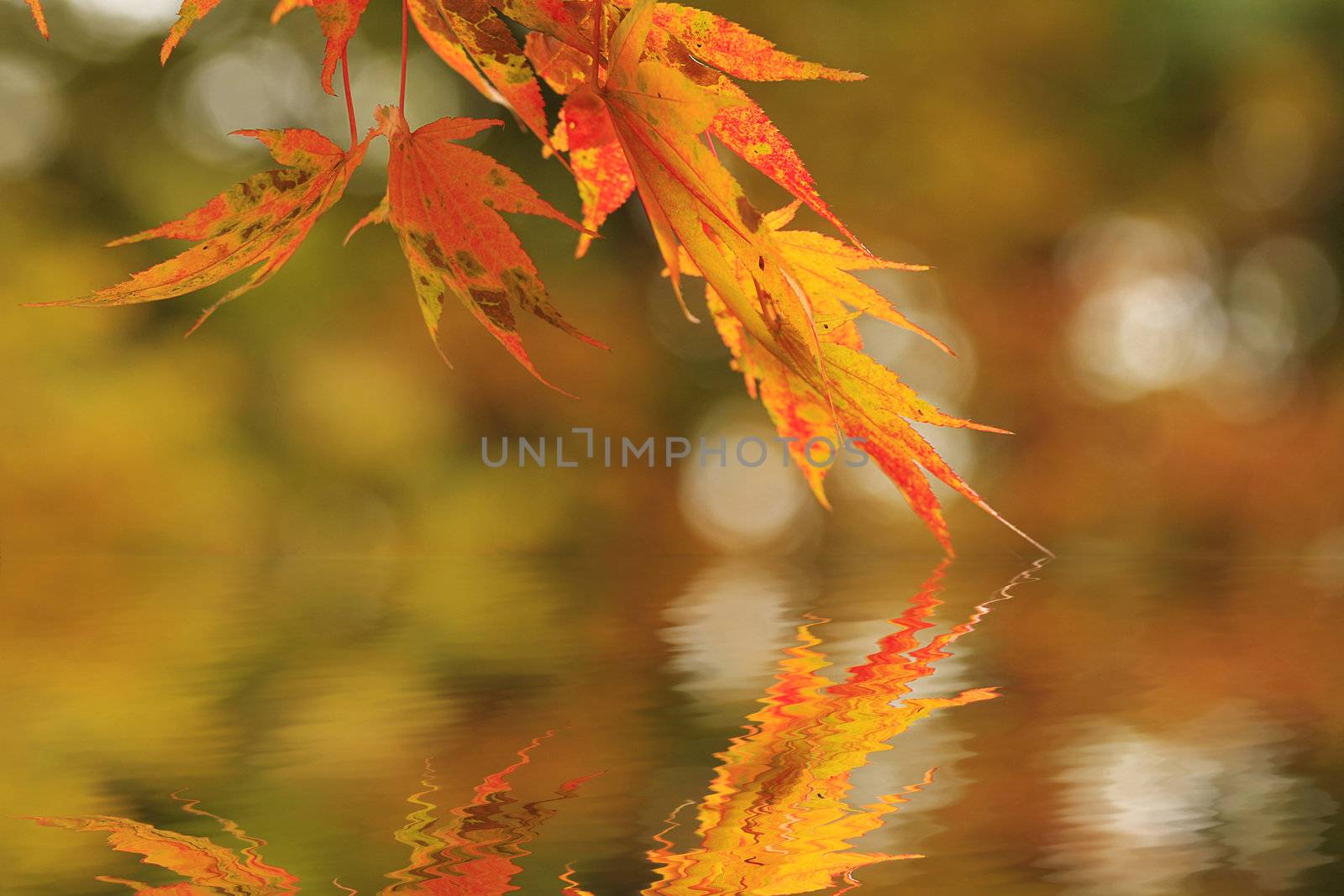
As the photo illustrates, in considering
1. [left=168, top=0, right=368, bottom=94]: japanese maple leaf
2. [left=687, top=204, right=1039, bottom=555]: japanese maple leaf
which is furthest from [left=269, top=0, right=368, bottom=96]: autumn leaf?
[left=687, top=204, right=1039, bottom=555]: japanese maple leaf

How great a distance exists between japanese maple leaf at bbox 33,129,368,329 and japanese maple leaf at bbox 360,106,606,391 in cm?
1

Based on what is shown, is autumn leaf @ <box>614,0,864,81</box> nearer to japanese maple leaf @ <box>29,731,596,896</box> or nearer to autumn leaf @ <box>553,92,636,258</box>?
autumn leaf @ <box>553,92,636,258</box>

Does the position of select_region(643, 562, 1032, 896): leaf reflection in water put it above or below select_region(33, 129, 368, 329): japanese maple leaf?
below

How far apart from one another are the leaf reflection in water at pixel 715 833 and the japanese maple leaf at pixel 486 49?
158 millimetres

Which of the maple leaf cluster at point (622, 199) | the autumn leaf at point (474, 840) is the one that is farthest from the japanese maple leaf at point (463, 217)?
the autumn leaf at point (474, 840)

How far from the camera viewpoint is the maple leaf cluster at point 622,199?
28 centimetres

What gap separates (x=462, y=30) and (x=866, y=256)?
0.11m

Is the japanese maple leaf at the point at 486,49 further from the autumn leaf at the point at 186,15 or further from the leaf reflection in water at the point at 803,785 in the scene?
the leaf reflection in water at the point at 803,785

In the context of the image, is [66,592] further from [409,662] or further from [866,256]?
[866,256]

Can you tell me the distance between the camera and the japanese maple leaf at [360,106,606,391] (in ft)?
1.08

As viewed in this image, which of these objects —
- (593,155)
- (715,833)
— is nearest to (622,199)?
(593,155)

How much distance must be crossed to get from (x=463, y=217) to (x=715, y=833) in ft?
0.53

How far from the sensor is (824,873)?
26 centimetres

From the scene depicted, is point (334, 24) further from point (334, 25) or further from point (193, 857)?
point (193, 857)
